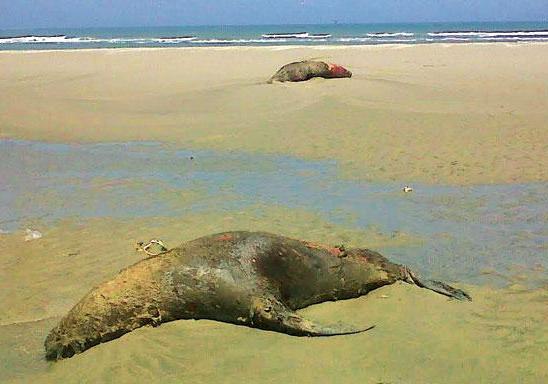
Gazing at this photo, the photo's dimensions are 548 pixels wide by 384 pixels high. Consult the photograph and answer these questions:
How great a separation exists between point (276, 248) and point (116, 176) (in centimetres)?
484

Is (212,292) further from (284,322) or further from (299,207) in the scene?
(299,207)

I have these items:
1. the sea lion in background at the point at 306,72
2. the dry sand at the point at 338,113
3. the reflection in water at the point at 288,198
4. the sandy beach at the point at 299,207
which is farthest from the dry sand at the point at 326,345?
the sea lion in background at the point at 306,72

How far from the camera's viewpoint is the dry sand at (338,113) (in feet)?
31.4

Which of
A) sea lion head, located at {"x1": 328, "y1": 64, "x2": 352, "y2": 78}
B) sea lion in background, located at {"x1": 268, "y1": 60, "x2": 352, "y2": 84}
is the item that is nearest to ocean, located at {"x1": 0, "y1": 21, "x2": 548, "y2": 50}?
sea lion head, located at {"x1": 328, "y1": 64, "x2": 352, "y2": 78}

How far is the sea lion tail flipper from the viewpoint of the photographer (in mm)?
4812

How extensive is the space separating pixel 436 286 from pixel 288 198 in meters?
2.89

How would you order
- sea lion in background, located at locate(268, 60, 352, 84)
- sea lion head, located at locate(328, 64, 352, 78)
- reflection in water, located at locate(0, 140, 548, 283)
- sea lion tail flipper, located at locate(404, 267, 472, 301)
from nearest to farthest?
sea lion tail flipper, located at locate(404, 267, 472, 301) → reflection in water, located at locate(0, 140, 548, 283) → sea lion in background, located at locate(268, 60, 352, 84) → sea lion head, located at locate(328, 64, 352, 78)

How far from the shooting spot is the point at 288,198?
24.8 ft

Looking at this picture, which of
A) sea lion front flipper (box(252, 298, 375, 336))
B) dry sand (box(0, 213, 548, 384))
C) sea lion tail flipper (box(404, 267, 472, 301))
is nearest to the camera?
dry sand (box(0, 213, 548, 384))

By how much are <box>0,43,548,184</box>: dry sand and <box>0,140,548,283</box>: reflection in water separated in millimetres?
790

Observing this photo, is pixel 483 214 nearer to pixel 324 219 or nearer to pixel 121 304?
pixel 324 219

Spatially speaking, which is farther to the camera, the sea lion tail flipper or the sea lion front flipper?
the sea lion tail flipper

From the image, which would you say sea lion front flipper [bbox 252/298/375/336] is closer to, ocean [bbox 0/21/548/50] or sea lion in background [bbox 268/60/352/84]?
sea lion in background [bbox 268/60/352/84]

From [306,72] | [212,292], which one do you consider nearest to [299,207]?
[212,292]
